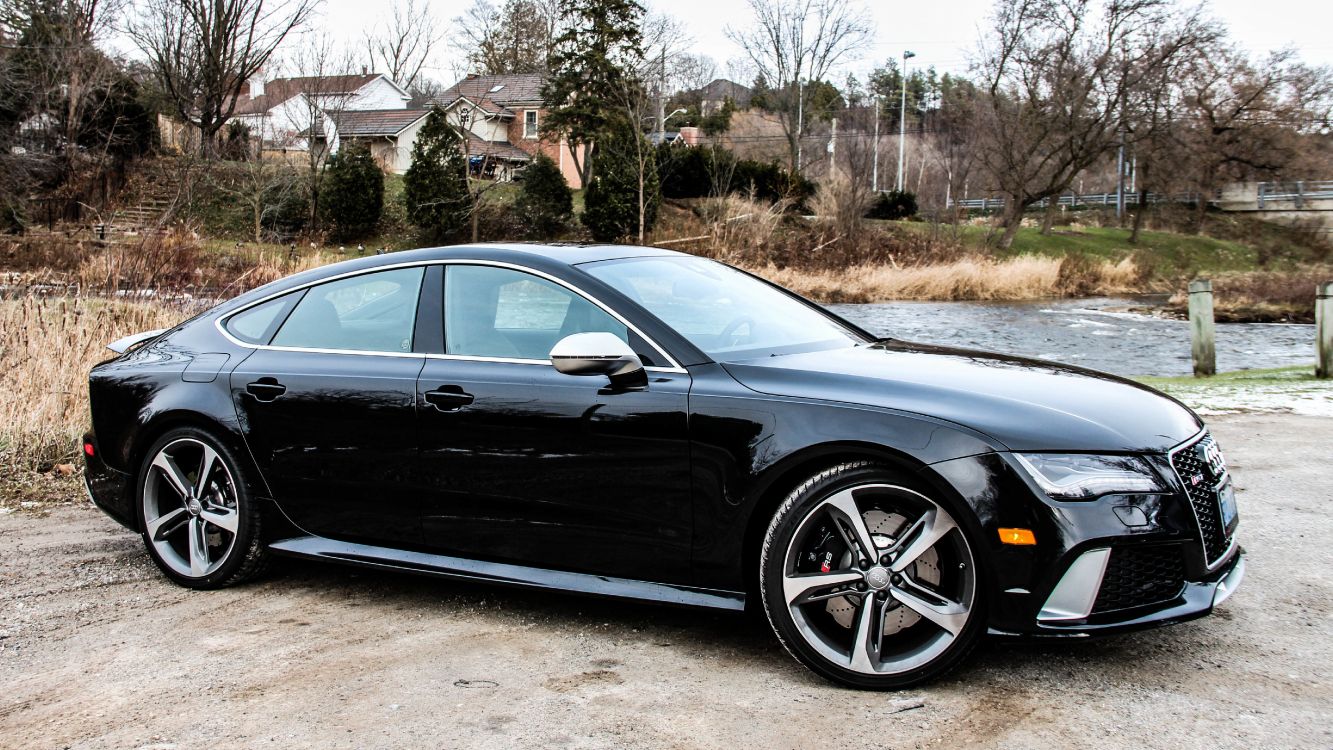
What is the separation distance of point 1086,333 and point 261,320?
66.1ft

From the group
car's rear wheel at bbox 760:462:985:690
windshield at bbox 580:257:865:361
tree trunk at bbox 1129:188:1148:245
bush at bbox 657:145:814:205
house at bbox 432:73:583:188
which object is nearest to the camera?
car's rear wheel at bbox 760:462:985:690

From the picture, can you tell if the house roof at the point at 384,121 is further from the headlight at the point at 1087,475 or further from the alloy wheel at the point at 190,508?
the headlight at the point at 1087,475

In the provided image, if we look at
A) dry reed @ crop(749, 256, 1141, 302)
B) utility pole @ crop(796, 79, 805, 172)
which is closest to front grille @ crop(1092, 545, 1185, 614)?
dry reed @ crop(749, 256, 1141, 302)

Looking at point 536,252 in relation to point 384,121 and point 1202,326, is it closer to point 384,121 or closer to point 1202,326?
point 1202,326

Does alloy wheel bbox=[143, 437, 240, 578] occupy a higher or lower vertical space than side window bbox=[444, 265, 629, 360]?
lower

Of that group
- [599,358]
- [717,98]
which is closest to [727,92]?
[717,98]

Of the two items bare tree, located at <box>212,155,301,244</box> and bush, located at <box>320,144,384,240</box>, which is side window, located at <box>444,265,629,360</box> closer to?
bare tree, located at <box>212,155,301,244</box>

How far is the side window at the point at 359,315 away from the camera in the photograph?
463 cm

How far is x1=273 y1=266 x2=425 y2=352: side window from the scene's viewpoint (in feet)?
15.2

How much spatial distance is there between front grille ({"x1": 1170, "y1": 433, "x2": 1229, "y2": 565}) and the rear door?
2786mm

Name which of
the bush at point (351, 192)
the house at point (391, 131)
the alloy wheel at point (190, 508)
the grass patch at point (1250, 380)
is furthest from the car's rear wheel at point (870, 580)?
the house at point (391, 131)

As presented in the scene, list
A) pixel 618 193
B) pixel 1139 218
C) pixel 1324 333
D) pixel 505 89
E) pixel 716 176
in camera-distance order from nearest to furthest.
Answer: pixel 1324 333 < pixel 618 193 < pixel 716 176 < pixel 1139 218 < pixel 505 89

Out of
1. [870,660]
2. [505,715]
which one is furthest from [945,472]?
[505,715]

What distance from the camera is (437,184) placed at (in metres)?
39.4
